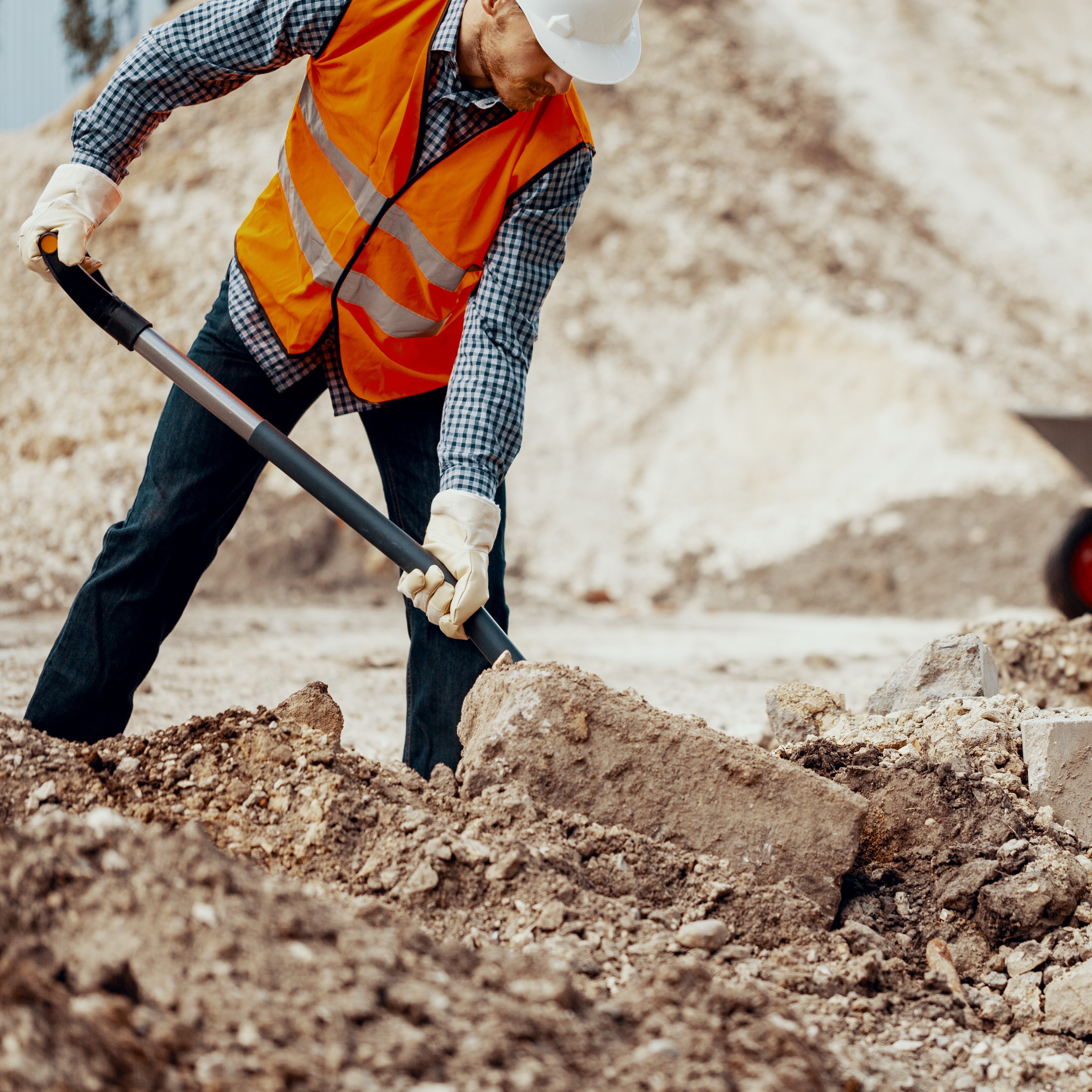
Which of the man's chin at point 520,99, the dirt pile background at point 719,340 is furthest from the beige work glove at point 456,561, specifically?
the dirt pile background at point 719,340

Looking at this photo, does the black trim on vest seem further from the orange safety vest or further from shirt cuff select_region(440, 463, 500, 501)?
shirt cuff select_region(440, 463, 500, 501)

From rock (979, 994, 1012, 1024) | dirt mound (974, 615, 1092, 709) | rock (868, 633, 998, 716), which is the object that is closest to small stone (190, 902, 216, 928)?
rock (979, 994, 1012, 1024)

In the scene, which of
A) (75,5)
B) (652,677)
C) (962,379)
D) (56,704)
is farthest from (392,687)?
(75,5)

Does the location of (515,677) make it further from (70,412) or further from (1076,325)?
(1076,325)

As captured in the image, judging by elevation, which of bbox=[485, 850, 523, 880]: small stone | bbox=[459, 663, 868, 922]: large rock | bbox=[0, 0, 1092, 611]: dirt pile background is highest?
bbox=[485, 850, 523, 880]: small stone

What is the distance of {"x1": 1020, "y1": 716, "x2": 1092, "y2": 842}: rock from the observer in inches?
97.1

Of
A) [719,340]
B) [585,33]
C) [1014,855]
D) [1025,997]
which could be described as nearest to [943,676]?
[1014,855]

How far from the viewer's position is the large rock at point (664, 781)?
2.12 metres

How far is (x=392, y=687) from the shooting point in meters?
4.95

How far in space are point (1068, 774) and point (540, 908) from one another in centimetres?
140

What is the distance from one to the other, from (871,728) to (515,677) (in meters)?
1.12

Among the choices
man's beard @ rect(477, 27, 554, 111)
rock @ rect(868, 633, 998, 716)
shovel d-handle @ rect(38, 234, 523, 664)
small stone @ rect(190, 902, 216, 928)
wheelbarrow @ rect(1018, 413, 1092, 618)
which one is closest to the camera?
small stone @ rect(190, 902, 216, 928)

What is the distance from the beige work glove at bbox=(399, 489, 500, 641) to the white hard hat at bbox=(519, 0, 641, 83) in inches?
36.7

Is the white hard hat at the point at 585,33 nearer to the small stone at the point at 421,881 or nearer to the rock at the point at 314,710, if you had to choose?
the rock at the point at 314,710
